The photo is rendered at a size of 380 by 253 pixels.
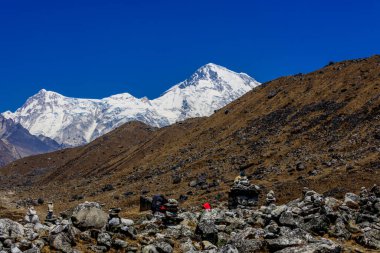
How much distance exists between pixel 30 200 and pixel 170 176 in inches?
1052

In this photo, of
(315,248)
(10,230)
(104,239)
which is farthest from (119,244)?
(315,248)

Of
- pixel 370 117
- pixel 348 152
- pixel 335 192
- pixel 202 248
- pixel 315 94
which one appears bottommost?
pixel 202 248

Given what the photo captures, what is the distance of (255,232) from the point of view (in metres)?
22.5

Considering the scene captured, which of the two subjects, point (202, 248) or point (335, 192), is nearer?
point (202, 248)

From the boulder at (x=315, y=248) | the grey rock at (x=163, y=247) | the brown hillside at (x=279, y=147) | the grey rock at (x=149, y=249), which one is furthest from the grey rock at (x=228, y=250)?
the brown hillside at (x=279, y=147)

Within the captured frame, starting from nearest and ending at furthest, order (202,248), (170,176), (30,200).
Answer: (202,248) < (170,176) < (30,200)

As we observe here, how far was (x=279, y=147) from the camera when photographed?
8212cm

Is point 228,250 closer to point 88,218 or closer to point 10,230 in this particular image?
point 88,218

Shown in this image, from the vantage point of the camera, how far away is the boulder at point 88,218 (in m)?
21.5

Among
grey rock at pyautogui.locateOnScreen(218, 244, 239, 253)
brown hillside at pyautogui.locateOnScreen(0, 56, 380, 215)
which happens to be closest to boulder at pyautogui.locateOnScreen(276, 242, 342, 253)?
grey rock at pyautogui.locateOnScreen(218, 244, 239, 253)

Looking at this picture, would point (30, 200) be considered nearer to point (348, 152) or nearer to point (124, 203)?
point (124, 203)

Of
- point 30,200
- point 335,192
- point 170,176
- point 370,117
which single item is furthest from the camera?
point 30,200

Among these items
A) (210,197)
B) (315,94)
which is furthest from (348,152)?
(315,94)

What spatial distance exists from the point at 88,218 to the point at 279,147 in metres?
63.2
